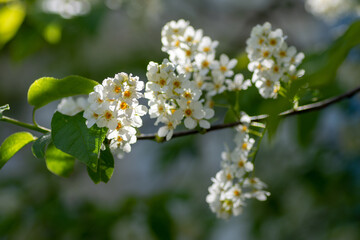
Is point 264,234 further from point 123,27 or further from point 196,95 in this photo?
point 123,27

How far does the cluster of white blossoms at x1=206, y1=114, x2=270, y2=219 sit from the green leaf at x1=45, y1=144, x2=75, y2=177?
9.2 inches

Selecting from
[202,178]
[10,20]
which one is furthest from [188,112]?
[202,178]

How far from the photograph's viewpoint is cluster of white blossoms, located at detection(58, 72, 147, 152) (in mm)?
519

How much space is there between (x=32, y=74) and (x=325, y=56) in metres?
3.32

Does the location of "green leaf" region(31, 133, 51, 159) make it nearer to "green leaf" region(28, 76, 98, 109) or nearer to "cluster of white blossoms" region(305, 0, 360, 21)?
"green leaf" region(28, 76, 98, 109)

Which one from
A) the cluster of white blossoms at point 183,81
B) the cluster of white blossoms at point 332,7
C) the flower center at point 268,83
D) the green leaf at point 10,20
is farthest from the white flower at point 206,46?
the cluster of white blossoms at point 332,7

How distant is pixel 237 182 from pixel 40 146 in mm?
311

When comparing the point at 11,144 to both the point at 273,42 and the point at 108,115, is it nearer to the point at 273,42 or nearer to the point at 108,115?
the point at 108,115

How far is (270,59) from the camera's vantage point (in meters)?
0.65

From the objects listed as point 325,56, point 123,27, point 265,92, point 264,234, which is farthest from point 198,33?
point 123,27

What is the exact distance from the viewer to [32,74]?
12.6 feet

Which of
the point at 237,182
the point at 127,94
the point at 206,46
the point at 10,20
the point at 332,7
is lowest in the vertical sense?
the point at 237,182

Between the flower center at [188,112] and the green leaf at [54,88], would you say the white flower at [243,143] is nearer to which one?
the flower center at [188,112]

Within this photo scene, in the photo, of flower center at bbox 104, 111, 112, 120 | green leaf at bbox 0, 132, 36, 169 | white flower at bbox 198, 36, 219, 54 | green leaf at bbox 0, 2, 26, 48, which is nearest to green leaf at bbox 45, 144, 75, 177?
green leaf at bbox 0, 132, 36, 169
